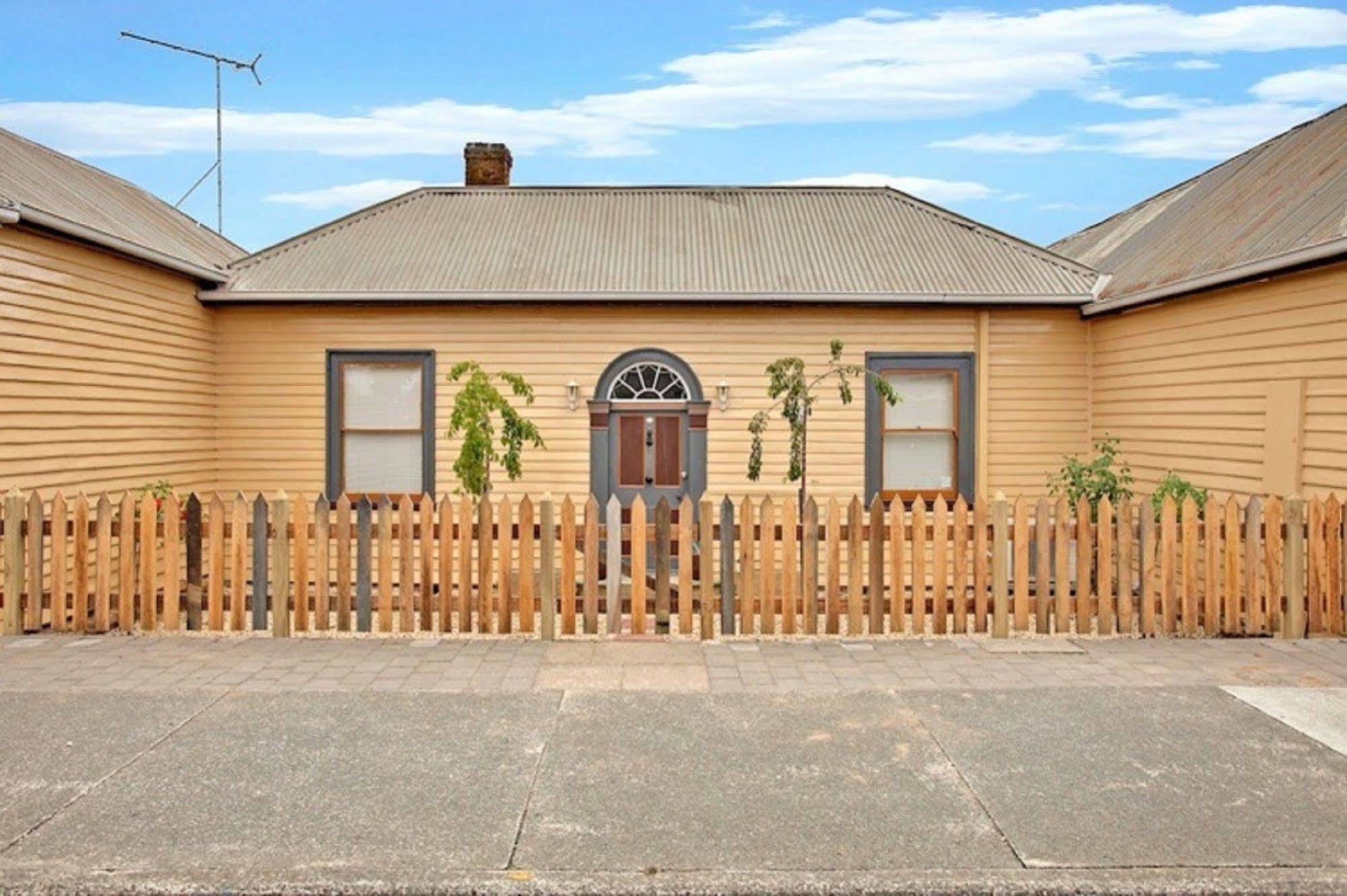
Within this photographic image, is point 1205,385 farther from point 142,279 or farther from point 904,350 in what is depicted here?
point 142,279

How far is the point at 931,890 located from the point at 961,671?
3299 mm

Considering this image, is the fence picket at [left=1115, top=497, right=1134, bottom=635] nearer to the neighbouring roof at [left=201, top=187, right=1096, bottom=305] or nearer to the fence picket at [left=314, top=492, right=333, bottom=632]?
the neighbouring roof at [left=201, top=187, right=1096, bottom=305]

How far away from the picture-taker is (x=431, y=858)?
13.1ft

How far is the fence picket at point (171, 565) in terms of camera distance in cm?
809

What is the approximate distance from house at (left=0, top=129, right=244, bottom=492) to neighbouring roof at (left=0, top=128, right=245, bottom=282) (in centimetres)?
3

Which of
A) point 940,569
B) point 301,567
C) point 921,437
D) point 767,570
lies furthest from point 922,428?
point 301,567

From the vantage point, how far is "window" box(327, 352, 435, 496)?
12.8 m

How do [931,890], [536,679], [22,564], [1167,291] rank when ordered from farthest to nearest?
[1167,291]
[22,564]
[536,679]
[931,890]

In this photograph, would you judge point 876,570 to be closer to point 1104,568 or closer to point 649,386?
point 1104,568

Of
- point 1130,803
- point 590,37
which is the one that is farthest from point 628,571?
point 590,37

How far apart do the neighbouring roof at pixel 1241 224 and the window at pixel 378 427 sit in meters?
8.64

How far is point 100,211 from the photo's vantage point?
1106cm

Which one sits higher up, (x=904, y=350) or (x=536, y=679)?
(x=904, y=350)

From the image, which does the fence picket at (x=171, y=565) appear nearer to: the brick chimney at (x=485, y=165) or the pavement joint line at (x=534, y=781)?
the pavement joint line at (x=534, y=781)
